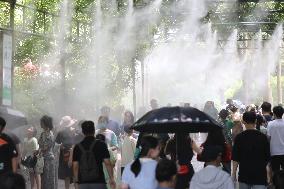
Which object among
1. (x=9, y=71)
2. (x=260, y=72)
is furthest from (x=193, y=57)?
(x=9, y=71)

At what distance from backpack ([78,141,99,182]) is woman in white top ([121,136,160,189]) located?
8.66ft

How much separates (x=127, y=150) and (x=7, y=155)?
3825mm

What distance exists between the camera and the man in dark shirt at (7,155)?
33.4 feet

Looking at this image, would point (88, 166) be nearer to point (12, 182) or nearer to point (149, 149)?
point (149, 149)

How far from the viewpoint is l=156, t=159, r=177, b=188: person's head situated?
7.35m

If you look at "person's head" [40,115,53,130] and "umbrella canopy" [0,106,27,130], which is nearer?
"person's head" [40,115,53,130]

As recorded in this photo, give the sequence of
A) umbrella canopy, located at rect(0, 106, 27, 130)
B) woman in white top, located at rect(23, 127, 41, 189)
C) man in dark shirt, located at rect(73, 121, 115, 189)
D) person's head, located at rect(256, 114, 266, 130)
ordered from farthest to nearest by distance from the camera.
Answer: woman in white top, located at rect(23, 127, 41, 189) → umbrella canopy, located at rect(0, 106, 27, 130) → person's head, located at rect(256, 114, 266, 130) → man in dark shirt, located at rect(73, 121, 115, 189)

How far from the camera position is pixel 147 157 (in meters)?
8.06

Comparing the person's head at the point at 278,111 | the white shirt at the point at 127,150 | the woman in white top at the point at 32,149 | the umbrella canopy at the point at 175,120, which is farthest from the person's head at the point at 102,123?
the umbrella canopy at the point at 175,120

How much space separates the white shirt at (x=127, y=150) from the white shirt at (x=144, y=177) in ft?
18.8

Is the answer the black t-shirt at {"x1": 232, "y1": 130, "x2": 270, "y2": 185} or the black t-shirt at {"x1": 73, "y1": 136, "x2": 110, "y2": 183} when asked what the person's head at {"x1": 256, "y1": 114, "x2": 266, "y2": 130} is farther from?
the black t-shirt at {"x1": 73, "y1": 136, "x2": 110, "y2": 183}

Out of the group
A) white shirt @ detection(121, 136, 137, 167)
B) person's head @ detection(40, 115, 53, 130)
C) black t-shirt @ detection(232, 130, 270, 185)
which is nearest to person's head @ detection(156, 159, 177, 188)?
black t-shirt @ detection(232, 130, 270, 185)

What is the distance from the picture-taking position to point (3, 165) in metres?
10.2

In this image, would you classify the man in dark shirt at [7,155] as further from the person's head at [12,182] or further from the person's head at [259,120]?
the person's head at [259,120]
